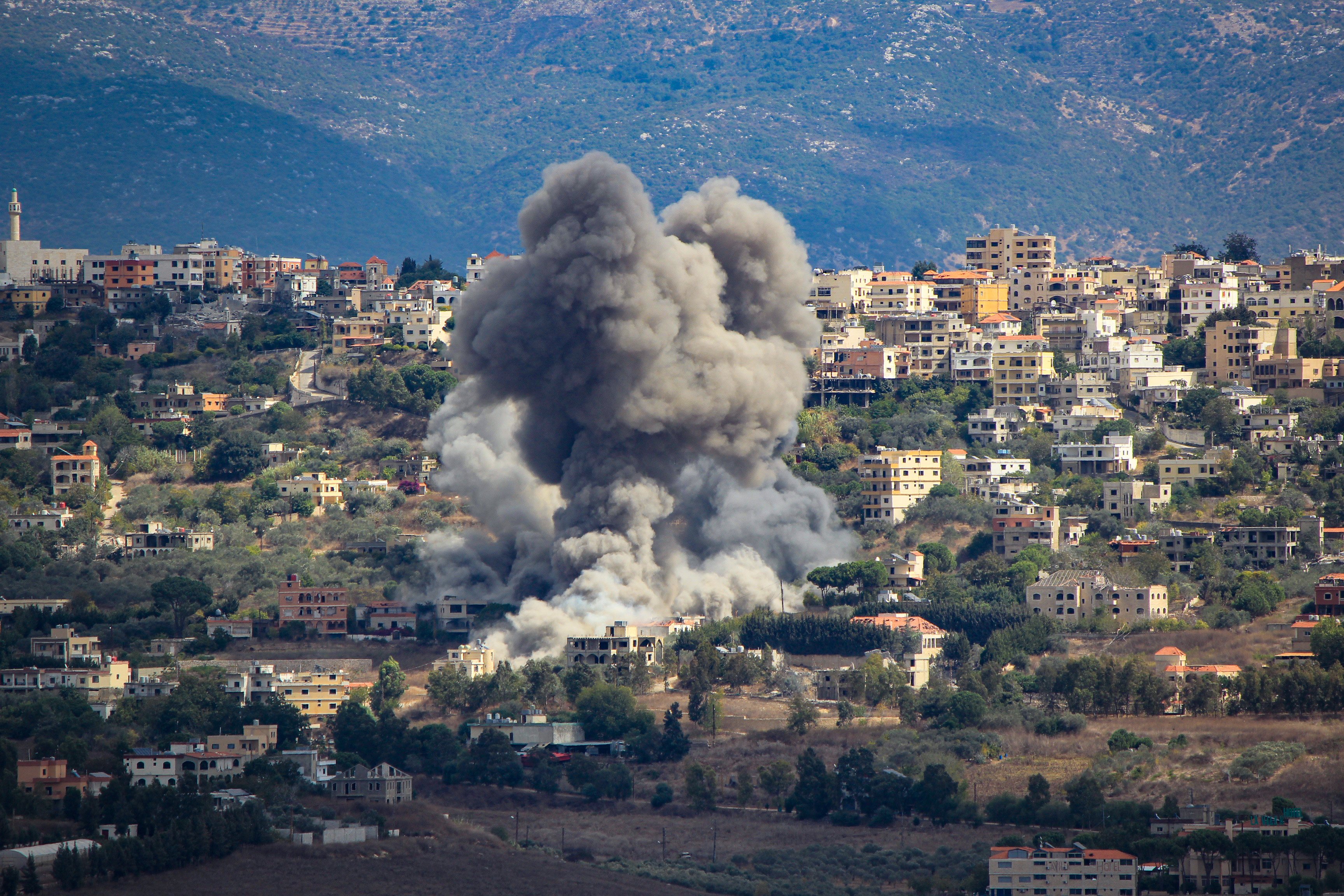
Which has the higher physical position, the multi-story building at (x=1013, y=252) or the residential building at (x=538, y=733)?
the multi-story building at (x=1013, y=252)

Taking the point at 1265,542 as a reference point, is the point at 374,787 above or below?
below

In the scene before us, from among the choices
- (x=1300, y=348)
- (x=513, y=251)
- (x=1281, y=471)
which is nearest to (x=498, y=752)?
(x=1281, y=471)

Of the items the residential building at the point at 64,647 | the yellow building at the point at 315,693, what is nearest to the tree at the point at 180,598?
the residential building at the point at 64,647

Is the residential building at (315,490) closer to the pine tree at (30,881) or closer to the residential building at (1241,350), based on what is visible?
the residential building at (1241,350)

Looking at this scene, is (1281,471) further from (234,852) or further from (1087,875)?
(234,852)

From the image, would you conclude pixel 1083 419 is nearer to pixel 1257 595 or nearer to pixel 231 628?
pixel 1257 595

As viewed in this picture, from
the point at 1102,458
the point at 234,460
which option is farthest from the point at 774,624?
the point at 234,460
